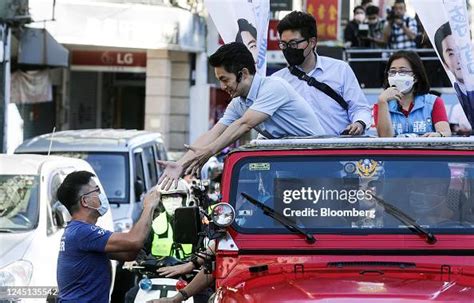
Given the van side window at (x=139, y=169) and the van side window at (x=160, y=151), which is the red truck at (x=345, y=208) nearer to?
the van side window at (x=139, y=169)

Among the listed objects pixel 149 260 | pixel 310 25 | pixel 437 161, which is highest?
pixel 310 25

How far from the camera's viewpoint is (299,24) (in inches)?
304

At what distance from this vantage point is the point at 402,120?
7852 mm

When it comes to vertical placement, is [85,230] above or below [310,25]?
below

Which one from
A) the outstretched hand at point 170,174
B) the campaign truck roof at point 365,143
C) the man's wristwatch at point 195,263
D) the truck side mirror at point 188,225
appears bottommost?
the man's wristwatch at point 195,263

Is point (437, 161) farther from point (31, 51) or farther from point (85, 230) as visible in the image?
point (31, 51)

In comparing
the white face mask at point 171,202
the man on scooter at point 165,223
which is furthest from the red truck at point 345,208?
the white face mask at point 171,202

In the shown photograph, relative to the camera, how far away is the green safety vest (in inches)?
404

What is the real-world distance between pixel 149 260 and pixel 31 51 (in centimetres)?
1431

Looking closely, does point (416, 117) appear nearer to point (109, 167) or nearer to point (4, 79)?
point (109, 167)

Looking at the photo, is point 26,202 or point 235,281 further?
point 26,202

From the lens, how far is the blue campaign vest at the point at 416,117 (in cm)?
784

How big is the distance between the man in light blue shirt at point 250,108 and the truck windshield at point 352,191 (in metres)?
0.56

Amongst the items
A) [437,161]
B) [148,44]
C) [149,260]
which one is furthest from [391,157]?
[148,44]
